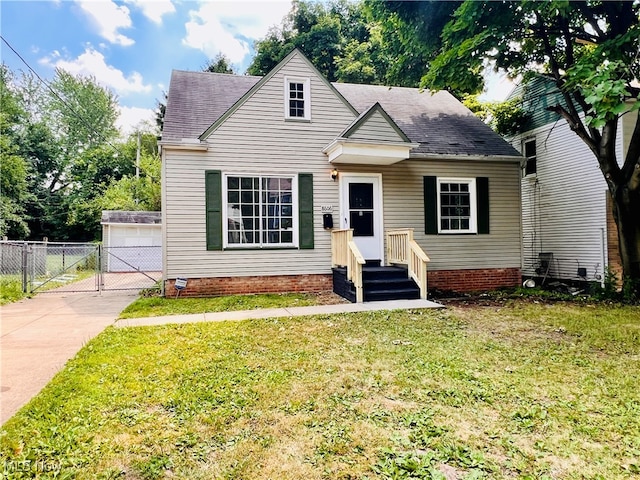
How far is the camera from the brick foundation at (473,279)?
9852 millimetres

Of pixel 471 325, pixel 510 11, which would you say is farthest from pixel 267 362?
pixel 510 11

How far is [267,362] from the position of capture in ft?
13.5

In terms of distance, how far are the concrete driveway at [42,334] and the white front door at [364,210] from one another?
5.56m

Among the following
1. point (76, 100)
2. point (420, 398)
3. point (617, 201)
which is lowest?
point (420, 398)

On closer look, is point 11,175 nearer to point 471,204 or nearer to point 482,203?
point 471,204

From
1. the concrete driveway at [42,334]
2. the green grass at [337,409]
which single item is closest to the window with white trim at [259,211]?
the concrete driveway at [42,334]

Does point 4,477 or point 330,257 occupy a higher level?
point 330,257

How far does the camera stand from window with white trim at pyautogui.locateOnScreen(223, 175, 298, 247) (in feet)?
28.8

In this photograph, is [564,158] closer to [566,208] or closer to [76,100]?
[566,208]

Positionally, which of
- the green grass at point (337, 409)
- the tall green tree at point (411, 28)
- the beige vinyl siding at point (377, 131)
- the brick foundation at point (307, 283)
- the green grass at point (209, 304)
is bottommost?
the green grass at point (337, 409)

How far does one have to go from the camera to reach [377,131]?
340 inches

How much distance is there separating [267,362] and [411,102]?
10399 mm

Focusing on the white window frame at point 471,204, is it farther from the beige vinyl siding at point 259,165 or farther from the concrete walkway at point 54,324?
the concrete walkway at point 54,324

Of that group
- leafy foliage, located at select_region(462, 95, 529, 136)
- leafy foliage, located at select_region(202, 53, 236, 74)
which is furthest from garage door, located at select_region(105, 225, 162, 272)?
leafy foliage, located at select_region(462, 95, 529, 136)
